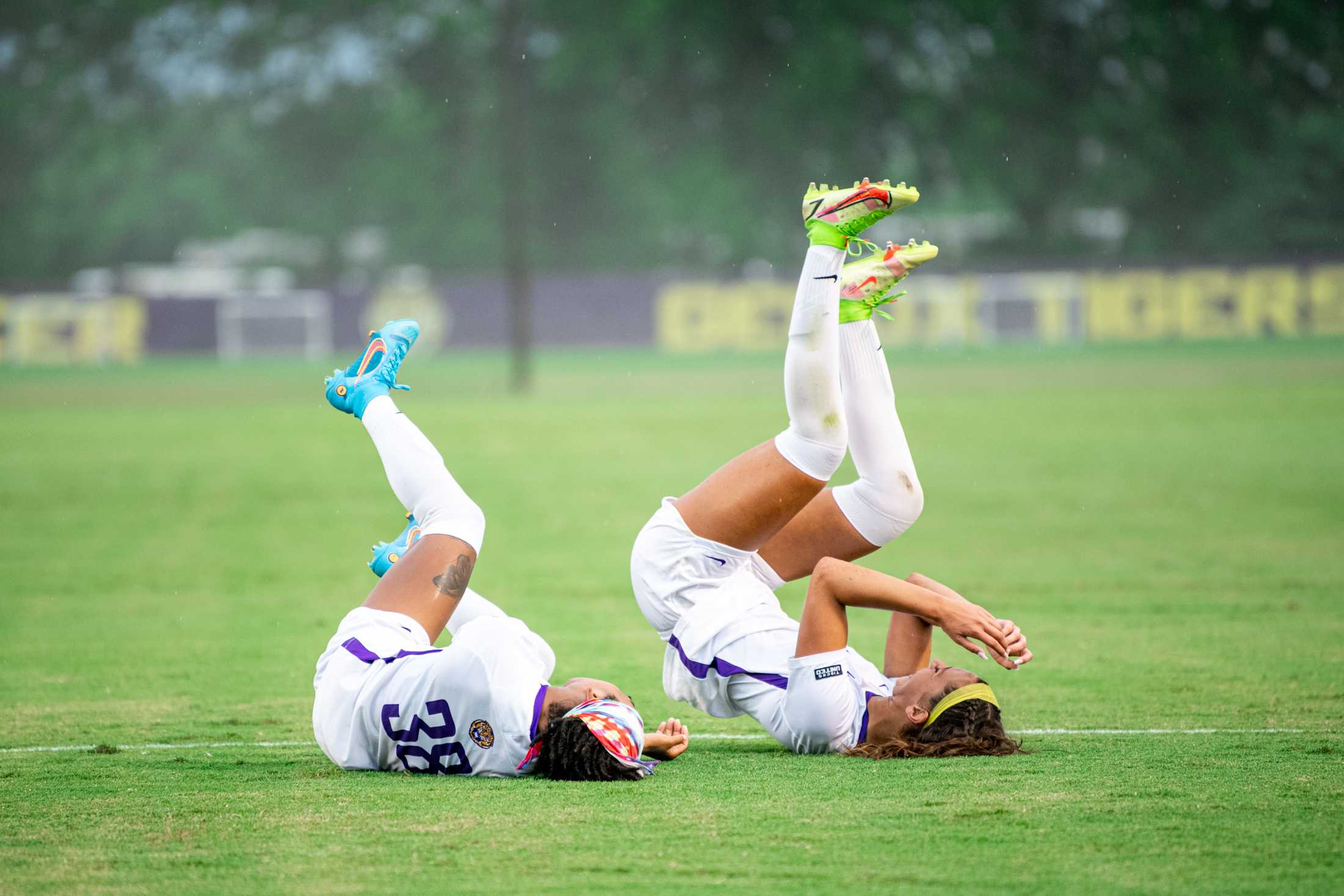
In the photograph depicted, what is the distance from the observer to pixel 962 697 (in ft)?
19.6

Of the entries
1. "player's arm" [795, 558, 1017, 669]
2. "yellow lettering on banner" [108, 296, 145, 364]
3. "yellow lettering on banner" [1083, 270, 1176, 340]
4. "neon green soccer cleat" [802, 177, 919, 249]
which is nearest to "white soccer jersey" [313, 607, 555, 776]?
"player's arm" [795, 558, 1017, 669]

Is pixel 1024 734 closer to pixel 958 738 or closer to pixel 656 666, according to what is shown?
pixel 958 738

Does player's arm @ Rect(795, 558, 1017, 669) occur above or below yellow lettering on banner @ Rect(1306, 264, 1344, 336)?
below

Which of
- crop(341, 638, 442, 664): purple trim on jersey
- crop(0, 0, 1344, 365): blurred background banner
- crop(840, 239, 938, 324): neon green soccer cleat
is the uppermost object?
crop(0, 0, 1344, 365): blurred background banner

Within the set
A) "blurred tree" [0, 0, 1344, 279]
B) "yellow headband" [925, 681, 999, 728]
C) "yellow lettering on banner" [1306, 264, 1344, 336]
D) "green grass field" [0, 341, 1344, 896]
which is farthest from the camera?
"blurred tree" [0, 0, 1344, 279]

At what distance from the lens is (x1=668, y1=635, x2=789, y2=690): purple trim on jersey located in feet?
20.4

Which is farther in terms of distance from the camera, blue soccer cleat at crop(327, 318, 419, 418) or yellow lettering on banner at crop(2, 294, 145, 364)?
yellow lettering on banner at crop(2, 294, 145, 364)

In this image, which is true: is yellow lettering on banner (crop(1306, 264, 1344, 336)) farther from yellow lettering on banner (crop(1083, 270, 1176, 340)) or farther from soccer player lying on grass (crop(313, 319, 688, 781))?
soccer player lying on grass (crop(313, 319, 688, 781))

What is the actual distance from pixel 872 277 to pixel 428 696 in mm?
2630

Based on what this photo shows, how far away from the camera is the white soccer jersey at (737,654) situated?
20.0 feet

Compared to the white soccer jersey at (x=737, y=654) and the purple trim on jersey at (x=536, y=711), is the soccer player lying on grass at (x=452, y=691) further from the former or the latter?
the white soccer jersey at (x=737, y=654)

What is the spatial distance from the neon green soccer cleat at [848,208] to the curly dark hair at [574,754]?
7.10 feet

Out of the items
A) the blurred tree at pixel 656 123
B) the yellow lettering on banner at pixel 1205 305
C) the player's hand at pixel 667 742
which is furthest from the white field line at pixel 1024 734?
the blurred tree at pixel 656 123

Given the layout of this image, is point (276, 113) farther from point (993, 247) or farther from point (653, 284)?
point (993, 247)
